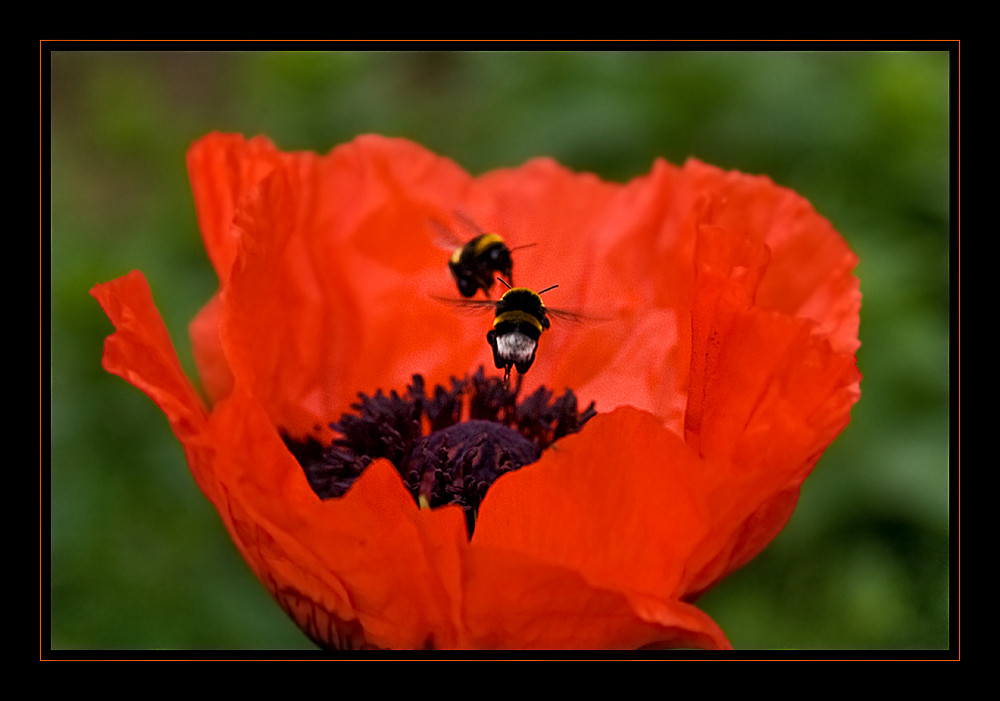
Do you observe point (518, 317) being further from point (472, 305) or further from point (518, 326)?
point (472, 305)

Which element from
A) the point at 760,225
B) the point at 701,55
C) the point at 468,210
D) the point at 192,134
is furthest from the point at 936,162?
the point at 192,134

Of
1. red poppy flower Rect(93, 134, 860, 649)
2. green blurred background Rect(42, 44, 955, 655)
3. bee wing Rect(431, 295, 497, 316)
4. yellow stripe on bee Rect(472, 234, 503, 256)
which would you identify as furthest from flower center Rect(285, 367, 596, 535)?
green blurred background Rect(42, 44, 955, 655)

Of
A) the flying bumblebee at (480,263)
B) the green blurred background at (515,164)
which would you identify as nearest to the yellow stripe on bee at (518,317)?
the flying bumblebee at (480,263)

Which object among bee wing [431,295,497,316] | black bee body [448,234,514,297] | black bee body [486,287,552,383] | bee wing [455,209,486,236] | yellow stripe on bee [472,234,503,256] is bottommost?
black bee body [486,287,552,383]

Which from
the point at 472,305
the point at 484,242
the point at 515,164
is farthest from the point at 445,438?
the point at 515,164

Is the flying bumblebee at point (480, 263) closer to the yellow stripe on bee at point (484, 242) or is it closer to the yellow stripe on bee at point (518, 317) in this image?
the yellow stripe on bee at point (484, 242)

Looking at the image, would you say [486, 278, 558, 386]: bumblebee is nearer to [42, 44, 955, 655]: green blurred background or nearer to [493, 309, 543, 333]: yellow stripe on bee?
[493, 309, 543, 333]: yellow stripe on bee
